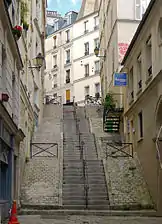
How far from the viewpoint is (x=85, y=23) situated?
5366 cm

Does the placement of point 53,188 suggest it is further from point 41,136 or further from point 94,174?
point 41,136

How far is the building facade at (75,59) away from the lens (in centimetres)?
5131

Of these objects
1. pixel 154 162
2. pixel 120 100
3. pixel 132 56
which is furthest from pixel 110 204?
pixel 120 100

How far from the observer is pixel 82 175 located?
19.3 m

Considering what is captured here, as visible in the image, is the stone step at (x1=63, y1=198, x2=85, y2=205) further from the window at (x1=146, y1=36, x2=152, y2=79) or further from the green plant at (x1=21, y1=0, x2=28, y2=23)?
the green plant at (x1=21, y1=0, x2=28, y2=23)

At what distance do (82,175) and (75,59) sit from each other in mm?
35591

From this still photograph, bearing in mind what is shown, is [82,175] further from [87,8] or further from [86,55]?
[87,8]

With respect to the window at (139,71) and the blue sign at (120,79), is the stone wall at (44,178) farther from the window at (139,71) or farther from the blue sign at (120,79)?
the window at (139,71)

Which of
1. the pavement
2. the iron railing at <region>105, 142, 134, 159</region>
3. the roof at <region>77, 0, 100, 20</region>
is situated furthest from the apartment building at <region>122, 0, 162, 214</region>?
the roof at <region>77, 0, 100, 20</region>

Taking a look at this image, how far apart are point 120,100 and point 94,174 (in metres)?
7.42

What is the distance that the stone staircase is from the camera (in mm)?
17062

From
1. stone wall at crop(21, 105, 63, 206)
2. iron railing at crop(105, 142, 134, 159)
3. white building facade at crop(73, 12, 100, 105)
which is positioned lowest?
stone wall at crop(21, 105, 63, 206)

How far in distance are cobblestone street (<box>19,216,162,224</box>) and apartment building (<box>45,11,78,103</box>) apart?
1516 inches

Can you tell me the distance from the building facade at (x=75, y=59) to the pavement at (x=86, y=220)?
35.1m
